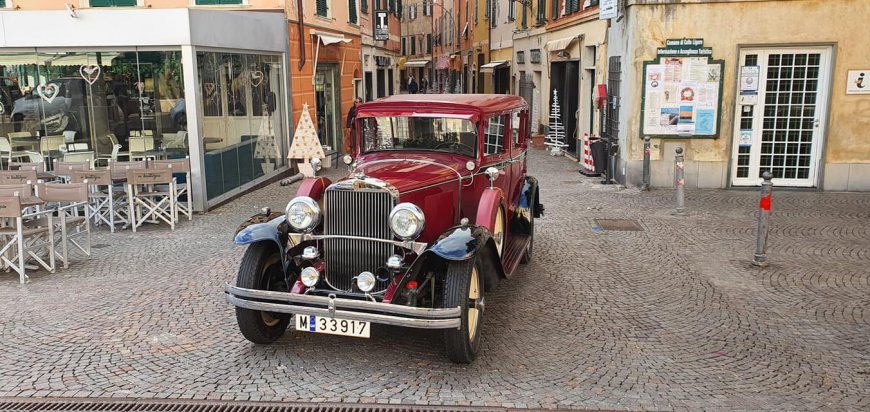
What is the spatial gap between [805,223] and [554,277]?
461cm

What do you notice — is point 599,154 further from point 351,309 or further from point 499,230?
point 351,309

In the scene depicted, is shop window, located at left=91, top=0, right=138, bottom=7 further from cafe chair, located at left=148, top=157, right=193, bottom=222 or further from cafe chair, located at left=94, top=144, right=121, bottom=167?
cafe chair, located at left=148, top=157, right=193, bottom=222

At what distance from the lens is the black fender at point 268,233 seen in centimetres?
516

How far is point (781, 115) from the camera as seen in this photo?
12055 mm

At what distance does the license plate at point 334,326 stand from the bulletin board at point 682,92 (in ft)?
29.0

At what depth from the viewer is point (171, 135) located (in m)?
10.8

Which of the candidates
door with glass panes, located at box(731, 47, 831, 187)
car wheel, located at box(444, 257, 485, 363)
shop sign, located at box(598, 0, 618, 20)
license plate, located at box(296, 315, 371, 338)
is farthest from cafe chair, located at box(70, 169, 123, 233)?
door with glass panes, located at box(731, 47, 831, 187)

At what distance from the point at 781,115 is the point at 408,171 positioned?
30.0 ft

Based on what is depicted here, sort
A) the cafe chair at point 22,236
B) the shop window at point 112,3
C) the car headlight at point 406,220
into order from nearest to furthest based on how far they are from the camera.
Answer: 1. the car headlight at point 406,220
2. the cafe chair at point 22,236
3. the shop window at point 112,3

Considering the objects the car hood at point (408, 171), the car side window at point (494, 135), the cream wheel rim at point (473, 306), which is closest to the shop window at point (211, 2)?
the car hood at point (408, 171)

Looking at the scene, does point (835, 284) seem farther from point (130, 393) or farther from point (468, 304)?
point (130, 393)

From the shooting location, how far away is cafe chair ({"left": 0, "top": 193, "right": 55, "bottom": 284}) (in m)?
6.72

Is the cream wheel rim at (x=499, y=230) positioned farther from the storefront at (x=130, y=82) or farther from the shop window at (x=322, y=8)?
the shop window at (x=322, y=8)

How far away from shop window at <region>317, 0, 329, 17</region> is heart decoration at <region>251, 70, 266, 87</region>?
368cm
